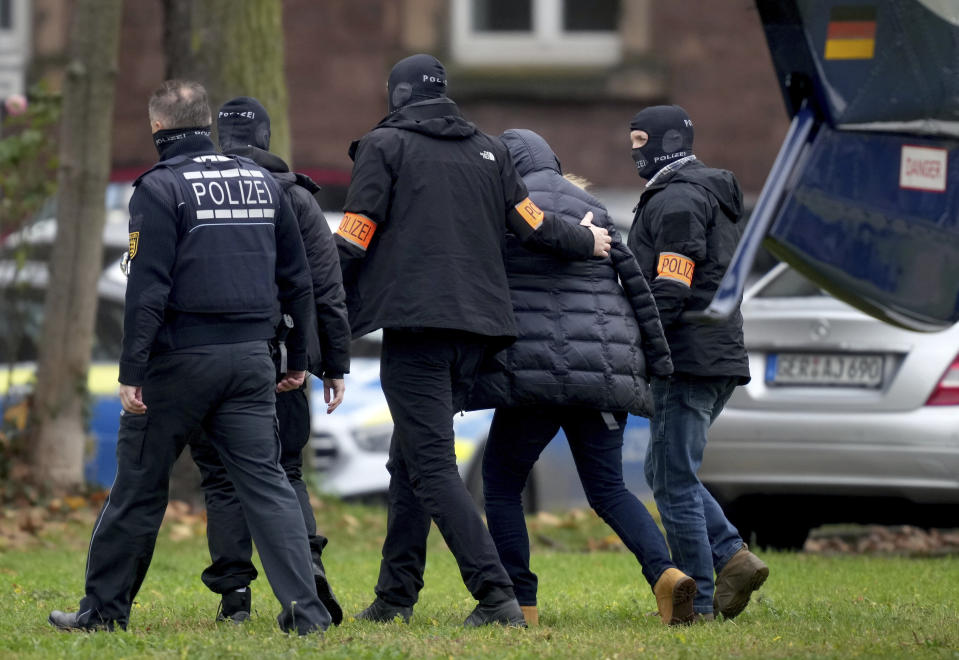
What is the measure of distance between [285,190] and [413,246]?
2.08 feet

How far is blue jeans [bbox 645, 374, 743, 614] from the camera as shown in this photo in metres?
6.52

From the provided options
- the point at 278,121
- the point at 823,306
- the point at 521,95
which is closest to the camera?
the point at 823,306

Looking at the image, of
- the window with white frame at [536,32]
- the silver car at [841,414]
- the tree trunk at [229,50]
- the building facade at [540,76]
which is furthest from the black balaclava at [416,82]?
the window with white frame at [536,32]

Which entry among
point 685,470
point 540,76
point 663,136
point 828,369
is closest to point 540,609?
point 685,470

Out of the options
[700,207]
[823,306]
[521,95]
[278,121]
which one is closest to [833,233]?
[700,207]

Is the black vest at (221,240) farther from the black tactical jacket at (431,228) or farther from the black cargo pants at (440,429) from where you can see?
the black cargo pants at (440,429)

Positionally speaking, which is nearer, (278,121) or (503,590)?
(503,590)

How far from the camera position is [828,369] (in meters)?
8.62

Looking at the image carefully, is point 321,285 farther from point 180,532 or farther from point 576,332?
point 180,532

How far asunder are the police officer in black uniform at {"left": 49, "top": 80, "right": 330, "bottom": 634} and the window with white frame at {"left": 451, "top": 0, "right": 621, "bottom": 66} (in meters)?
12.7

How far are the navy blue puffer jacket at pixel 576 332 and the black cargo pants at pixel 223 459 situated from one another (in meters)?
0.81

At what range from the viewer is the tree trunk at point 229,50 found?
10266 mm

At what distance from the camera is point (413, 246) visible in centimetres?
606

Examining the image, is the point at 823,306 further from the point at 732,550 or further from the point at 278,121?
the point at 278,121
